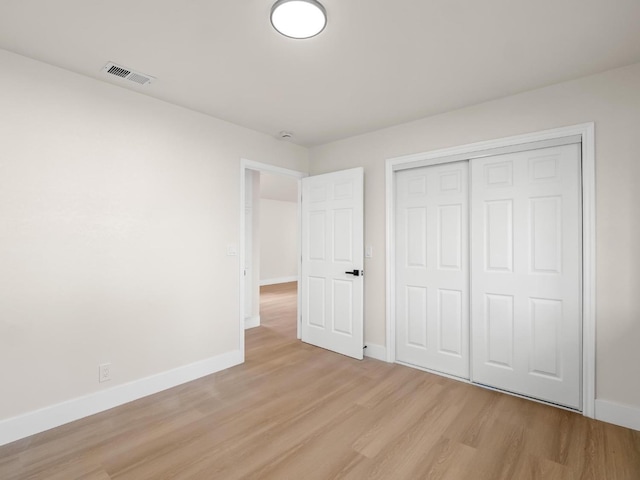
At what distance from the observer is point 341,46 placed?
6.79 feet

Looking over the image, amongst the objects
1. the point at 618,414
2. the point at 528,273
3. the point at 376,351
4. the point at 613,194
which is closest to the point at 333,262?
the point at 376,351

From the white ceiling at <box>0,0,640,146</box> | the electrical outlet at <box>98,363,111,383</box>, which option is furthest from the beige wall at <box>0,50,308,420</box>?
the white ceiling at <box>0,0,640,146</box>

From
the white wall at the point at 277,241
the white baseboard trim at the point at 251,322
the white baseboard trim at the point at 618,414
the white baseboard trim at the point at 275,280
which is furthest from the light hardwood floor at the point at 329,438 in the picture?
the white wall at the point at 277,241

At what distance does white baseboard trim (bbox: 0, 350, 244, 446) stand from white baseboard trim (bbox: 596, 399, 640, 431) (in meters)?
3.15

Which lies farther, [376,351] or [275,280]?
[275,280]

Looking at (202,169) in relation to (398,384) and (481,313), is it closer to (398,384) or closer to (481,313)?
(398,384)

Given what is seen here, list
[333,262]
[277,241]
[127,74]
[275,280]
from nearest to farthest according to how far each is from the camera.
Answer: [127,74] < [333,262] < [275,280] < [277,241]

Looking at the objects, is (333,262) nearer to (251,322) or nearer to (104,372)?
(251,322)

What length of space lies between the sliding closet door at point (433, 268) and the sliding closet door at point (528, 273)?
0.14 metres

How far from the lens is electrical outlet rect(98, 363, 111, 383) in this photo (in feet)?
8.22

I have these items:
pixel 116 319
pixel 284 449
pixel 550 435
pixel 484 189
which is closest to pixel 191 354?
pixel 116 319

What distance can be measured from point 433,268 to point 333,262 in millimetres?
1147

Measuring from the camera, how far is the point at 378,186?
3.60 m

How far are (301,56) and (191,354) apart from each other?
275 centimetres
